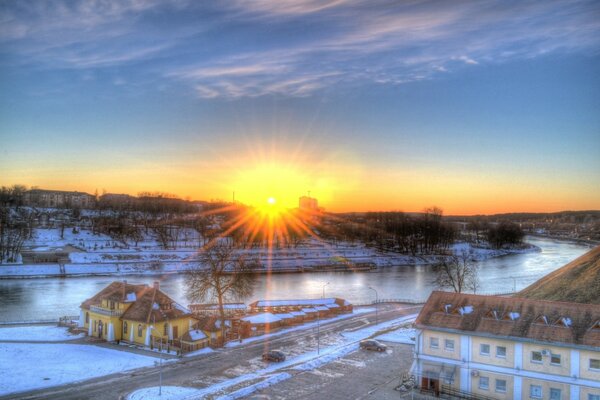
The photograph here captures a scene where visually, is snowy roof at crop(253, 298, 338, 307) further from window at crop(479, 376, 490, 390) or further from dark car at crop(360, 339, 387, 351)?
window at crop(479, 376, 490, 390)

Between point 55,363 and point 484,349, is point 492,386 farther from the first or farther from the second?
point 55,363

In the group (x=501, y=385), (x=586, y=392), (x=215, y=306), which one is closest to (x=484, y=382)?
(x=501, y=385)

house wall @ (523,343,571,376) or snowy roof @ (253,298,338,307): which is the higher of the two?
house wall @ (523,343,571,376)

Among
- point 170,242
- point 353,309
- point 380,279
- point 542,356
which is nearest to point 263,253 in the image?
point 170,242

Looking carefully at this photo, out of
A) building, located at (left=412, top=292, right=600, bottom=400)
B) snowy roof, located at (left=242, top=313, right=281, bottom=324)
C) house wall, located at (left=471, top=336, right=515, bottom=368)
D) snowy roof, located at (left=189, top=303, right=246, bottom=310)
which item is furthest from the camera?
snowy roof, located at (left=189, top=303, right=246, bottom=310)

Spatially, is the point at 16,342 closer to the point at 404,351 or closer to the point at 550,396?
the point at 404,351

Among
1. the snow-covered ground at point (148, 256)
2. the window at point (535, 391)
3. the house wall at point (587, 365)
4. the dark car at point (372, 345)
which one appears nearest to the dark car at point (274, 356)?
the dark car at point (372, 345)

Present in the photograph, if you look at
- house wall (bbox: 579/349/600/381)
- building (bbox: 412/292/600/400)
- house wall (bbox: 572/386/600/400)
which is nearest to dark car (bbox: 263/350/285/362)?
building (bbox: 412/292/600/400)
